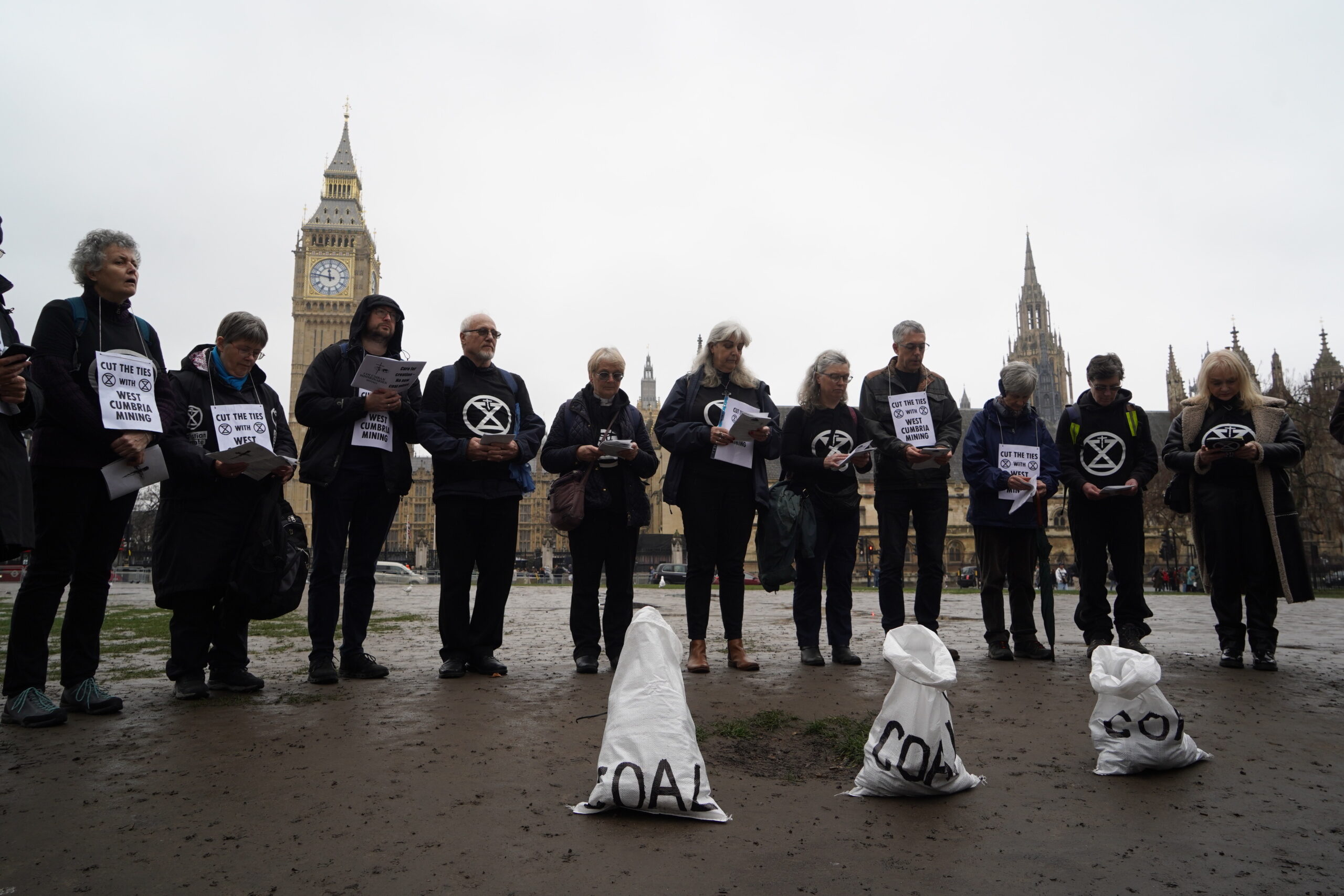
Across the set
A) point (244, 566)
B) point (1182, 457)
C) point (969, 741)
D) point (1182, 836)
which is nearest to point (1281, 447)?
point (1182, 457)

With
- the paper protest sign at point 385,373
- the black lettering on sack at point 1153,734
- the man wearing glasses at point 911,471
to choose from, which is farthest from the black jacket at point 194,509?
the black lettering on sack at point 1153,734

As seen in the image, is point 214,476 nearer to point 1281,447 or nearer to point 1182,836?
point 1182,836

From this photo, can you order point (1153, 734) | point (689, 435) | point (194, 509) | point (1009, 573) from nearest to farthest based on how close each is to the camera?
point (1153, 734)
point (194, 509)
point (689, 435)
point (1009, 573)

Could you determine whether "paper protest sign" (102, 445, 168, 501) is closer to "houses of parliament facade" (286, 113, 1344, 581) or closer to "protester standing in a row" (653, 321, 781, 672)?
"protester standing in a row" (653, 321, 781, 672)

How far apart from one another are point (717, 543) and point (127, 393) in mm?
3320

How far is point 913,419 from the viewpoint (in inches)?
233

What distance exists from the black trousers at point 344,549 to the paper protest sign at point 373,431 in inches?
7.0

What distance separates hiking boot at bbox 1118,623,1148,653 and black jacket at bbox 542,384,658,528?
322cm

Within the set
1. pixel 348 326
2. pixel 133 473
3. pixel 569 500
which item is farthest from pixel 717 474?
pixel 348 326

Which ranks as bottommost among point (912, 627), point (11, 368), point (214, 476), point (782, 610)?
point (782, 610)

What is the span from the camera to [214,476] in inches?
177

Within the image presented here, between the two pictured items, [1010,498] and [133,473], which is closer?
[133,473]

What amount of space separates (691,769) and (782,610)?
31.8 feet

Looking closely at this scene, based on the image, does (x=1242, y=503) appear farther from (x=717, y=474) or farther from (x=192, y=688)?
(x=192, y=688)
